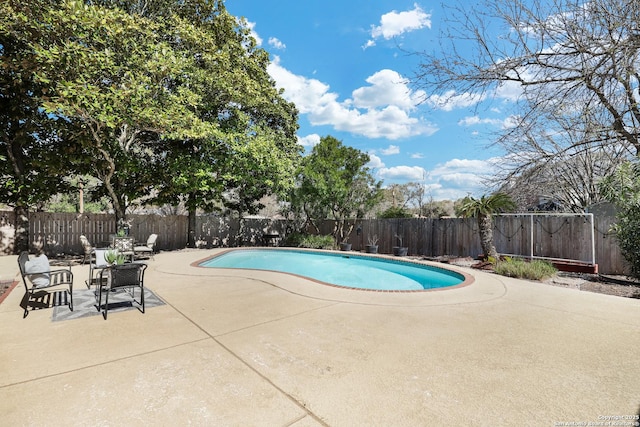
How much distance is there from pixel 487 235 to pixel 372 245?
5316 mm

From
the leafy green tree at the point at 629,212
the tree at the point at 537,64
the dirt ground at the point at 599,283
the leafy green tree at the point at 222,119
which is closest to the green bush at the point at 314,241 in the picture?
the leafy green tree at the point at 222,119

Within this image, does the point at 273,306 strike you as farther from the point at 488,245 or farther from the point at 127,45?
the point at 127,45

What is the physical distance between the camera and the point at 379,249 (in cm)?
1472

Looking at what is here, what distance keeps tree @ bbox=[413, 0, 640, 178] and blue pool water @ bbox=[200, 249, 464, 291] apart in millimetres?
4355

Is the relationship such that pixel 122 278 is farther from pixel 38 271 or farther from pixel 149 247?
pixel 149 247

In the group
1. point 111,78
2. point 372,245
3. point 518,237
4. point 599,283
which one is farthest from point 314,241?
point 599,283

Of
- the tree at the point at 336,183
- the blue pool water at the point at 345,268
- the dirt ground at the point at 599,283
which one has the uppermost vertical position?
the tree at the point at 336,183

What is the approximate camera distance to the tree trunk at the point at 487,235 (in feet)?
31.9

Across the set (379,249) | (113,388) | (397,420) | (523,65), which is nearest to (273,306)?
(113,388)

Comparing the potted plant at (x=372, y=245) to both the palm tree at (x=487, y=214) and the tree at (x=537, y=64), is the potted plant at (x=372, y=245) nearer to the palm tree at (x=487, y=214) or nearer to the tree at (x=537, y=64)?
the palm tree at (x=487, y=214)

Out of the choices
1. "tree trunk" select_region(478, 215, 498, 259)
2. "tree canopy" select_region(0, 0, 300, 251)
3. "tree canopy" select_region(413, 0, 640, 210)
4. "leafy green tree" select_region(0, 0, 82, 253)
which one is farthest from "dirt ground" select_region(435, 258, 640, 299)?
"leafy green tree" select_region(0, 0, 82, 253)

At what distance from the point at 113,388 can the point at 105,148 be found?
10417mm

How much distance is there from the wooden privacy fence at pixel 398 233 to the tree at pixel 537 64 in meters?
5.07

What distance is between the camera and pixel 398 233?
14039 mm
